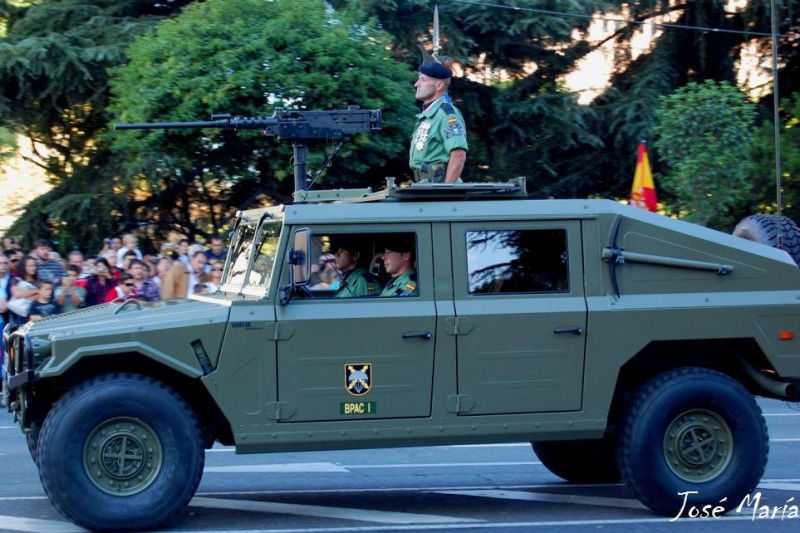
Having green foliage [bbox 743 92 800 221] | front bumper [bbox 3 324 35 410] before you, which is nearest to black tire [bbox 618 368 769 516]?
front bumper [bbox 3 324 35 410]

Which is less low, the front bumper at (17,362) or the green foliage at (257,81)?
the green foliage at (257,81)

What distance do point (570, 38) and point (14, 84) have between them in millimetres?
9851

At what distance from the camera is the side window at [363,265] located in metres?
7.43

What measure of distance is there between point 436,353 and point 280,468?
2914 millimetres

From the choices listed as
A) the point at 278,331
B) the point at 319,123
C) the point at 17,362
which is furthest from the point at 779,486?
the point at 17,362

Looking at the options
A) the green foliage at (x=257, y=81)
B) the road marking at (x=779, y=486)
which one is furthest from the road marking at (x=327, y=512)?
the green foliage at (x=257, y=81)

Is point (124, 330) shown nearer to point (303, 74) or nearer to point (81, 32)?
point (303, 74)

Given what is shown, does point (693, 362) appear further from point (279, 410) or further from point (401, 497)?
point (279, 410)

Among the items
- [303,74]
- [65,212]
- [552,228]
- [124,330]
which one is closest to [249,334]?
[124,330]

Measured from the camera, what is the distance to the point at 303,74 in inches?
644

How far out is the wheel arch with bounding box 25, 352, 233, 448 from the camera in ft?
23.2

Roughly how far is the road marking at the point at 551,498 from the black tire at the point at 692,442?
0.48 metres

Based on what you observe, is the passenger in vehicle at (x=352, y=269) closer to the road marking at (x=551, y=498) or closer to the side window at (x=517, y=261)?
the side window at (x=517, y=261)

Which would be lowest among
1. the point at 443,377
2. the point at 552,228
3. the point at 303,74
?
the point at 443,377
